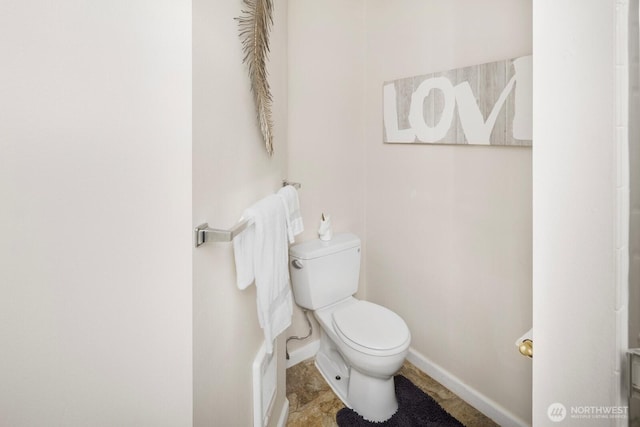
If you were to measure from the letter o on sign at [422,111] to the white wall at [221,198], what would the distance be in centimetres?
104

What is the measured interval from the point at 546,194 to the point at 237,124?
800 millimetres

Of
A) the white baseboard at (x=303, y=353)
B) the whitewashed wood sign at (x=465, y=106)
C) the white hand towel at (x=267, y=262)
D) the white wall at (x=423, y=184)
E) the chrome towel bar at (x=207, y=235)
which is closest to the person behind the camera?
the chrome towel bar at (x=207, y=235)

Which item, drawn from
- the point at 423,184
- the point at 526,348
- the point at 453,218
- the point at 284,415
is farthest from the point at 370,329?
the point at 526,348

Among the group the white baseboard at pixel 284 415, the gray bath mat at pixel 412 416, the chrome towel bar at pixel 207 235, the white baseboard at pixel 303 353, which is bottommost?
the gray bath mat at pixel 412 416

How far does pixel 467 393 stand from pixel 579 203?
158cm

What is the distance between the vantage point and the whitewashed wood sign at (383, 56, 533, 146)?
142 cm

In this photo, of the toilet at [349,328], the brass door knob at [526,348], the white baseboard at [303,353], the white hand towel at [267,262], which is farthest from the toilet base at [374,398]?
the brass door knob at [526,348]

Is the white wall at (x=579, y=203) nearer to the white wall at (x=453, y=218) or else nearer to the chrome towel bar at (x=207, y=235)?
the chrome towel bar at (x=207, y=235)

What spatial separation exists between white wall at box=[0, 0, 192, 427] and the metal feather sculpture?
0.35m

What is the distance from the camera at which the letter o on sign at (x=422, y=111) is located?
170 cm

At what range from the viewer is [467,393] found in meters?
1.75

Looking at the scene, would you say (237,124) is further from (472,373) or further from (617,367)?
(472,373)
